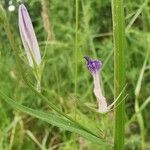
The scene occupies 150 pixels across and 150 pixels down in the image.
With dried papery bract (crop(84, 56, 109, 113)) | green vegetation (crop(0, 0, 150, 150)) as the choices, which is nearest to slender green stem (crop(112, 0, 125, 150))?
dried papery bract (crop(84, 56, 109, 113))

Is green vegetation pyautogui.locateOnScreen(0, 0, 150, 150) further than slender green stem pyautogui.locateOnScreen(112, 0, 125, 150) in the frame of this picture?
Yes

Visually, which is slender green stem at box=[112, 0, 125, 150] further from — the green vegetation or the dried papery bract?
the green vegetation

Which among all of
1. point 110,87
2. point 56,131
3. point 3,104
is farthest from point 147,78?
point 3,104

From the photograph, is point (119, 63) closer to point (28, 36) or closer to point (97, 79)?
point (97, 79)

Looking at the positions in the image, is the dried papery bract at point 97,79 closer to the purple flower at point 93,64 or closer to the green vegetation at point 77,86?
the purple flower at point 93,64

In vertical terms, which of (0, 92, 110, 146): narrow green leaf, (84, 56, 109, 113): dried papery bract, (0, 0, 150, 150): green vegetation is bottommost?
(0, 0, 150, 150): green vegetation

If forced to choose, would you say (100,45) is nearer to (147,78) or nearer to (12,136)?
(147,78)
